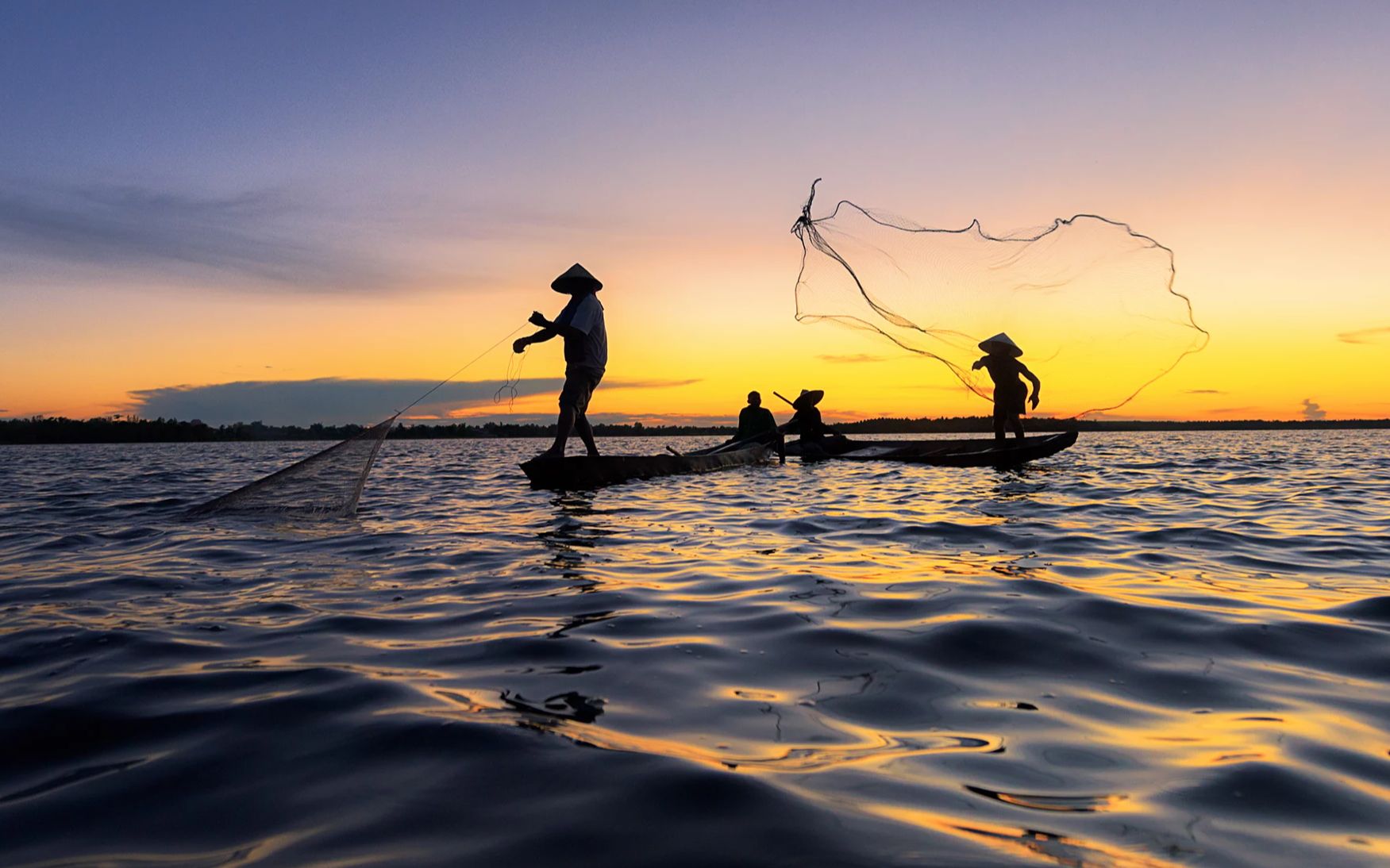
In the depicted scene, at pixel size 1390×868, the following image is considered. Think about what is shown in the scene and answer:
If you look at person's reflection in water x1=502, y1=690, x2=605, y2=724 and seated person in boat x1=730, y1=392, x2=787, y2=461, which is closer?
person's reflection in water x1=502, y1=690, x2=605, y2=724

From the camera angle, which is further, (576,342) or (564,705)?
(576,342)

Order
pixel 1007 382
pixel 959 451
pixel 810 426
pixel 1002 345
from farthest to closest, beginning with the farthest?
pixel 810 426, pixel 959 451, pixel 1007 382, pixel 1002 345

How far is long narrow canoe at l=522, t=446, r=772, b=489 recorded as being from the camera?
11047mm

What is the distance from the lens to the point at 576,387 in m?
11.4

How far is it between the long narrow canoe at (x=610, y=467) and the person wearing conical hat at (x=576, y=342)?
260 millimetres

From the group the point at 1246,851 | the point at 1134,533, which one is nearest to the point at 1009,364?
the point at 1134,533

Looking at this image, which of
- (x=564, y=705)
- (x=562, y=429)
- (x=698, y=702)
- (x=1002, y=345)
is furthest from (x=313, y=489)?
(x=1002, y=345)

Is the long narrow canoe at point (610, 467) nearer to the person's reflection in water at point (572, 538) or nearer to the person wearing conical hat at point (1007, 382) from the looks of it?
the person's reflection in water at point (572, 538)

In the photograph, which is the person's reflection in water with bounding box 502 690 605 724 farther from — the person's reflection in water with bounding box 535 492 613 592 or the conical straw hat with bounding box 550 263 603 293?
the conical straw hat with bounding box 550 263 603 293

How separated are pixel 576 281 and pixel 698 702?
9.35 metres

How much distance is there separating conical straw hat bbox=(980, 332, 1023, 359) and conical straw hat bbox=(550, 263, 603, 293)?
328 inches

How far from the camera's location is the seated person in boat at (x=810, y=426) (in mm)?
19828

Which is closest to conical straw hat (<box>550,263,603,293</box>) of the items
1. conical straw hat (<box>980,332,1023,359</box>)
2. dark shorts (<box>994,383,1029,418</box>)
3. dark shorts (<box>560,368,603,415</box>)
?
dark shorts (<box>560,368,603,415</box>)

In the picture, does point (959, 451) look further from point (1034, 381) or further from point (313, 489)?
point (313, 489)
